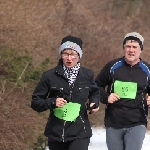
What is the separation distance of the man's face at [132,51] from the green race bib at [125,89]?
25 cm

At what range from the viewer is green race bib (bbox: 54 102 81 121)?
4617 millimetres

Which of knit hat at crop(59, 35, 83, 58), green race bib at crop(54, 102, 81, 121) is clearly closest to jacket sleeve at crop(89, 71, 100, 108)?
green race bib at crop(54, 102, 81, 121)

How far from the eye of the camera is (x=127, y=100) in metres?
5.22

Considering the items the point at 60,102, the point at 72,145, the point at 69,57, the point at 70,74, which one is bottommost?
the point at 72,145

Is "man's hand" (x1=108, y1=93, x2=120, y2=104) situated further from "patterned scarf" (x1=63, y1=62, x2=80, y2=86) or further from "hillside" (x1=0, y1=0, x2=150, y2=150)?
"hillside" (x1=0, y1=0, x2=150, y2=150)

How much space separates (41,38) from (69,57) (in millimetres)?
6329

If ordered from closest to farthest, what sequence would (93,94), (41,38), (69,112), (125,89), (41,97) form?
(69,112) → (41,97) → (93,94) → (125,89) → (41,38)

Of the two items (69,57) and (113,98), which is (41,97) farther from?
(113,98)

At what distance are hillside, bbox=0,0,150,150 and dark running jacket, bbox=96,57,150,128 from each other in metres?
1.85

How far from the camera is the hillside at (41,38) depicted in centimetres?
692

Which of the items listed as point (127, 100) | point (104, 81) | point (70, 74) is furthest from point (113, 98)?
point (70, 74)

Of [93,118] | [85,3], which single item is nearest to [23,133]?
[93,118]

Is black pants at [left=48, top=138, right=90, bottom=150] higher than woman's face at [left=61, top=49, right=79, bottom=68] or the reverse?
the reverse

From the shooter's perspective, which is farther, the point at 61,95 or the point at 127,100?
the point at 127,100
